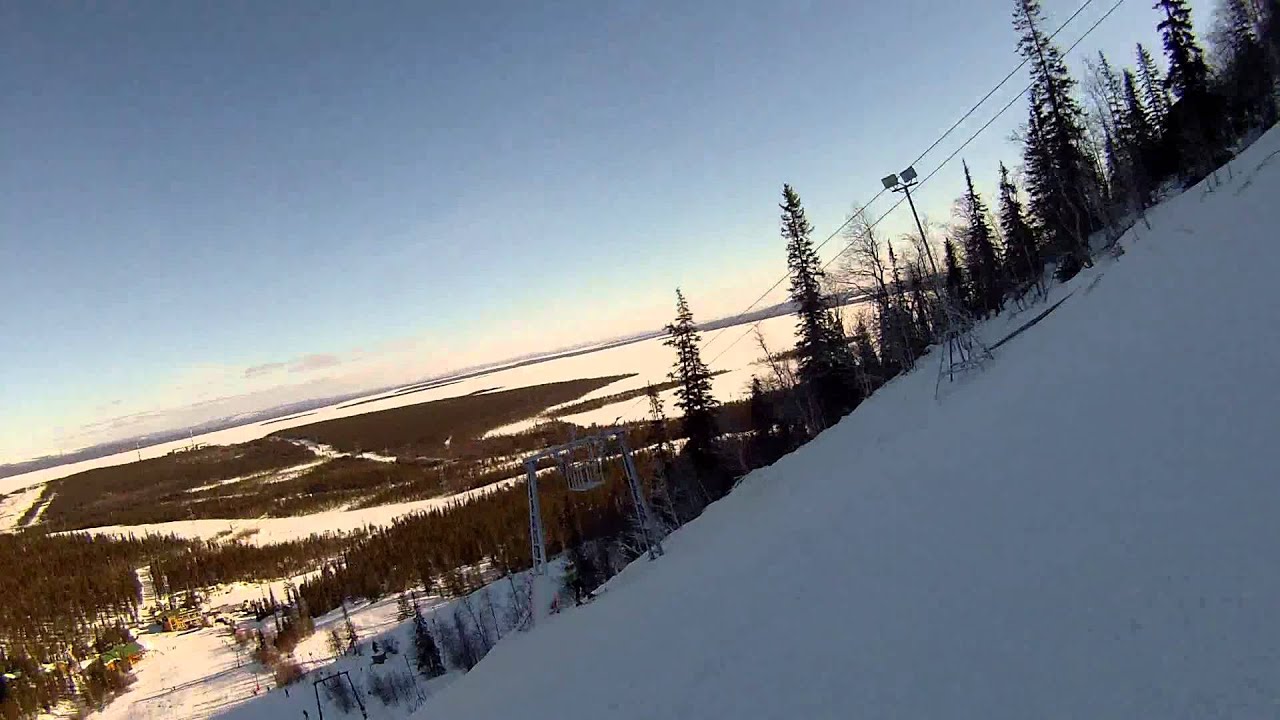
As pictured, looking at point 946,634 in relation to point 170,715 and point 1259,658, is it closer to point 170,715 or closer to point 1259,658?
point 1259,658

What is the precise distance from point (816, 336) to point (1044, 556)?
93.6ft

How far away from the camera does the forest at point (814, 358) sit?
1051 inches

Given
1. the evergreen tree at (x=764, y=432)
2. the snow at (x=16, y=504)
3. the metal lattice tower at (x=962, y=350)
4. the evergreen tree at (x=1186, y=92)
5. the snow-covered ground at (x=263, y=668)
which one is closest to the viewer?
the metal lattice tower at (x=962, y=350)

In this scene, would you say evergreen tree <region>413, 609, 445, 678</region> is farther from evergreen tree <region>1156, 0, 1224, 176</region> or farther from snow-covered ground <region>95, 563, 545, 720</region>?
evergreen tree <region>1156, 0, 1224, 176</region>

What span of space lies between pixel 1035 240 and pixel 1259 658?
37756mm

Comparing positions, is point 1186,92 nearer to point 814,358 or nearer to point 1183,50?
point 1183,50

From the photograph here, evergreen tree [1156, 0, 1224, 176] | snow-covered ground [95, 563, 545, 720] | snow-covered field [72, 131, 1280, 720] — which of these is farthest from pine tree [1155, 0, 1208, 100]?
snow-covered ground [95, 563, 545, 720]

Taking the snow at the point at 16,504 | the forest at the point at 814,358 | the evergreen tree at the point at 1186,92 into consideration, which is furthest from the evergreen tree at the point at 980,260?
the snow at the point at 16,504

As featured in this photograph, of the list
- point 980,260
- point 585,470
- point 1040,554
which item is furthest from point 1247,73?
point 1040,554

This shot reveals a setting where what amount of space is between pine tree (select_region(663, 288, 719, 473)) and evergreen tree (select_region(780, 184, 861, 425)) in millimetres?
6006

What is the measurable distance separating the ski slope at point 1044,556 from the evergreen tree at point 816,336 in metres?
22.3

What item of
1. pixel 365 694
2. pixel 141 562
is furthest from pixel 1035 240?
pixel 141 562

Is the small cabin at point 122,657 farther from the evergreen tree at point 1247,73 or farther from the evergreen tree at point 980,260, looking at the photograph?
the evergreen tree at point 1247,73

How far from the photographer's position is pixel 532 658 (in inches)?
429
